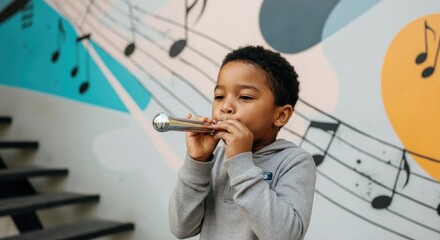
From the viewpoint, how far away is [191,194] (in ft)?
2.60

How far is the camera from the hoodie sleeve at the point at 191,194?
2.59 feet

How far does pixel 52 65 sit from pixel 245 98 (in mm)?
1725

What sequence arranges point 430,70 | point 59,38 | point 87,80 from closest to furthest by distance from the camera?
1. point 430,70
2. point 87,80
3. point 59,38

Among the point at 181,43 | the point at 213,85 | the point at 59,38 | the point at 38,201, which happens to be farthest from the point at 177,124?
the point at 59,38

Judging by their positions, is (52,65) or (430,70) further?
(52,65)

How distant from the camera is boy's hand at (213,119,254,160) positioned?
71 centimetres

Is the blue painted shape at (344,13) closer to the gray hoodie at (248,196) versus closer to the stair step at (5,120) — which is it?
the gray hoodie at (248,196)

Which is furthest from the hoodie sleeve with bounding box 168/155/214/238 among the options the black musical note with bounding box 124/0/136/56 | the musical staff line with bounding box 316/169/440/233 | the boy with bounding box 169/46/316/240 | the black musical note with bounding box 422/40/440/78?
the black musical note with bounding box 124/0/136/56

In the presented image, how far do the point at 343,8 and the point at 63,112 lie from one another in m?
1.47

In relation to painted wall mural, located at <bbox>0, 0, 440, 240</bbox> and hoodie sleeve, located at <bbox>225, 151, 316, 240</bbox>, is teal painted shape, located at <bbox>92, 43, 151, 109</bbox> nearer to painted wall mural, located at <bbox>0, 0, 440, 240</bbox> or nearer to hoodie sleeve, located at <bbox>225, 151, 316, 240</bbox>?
painted wall mural, located at <bbox>0, 0, 440, 240</bbox>

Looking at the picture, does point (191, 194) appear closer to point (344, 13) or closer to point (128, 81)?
point (344, 13)

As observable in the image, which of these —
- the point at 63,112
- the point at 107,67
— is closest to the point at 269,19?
the point at 107,67

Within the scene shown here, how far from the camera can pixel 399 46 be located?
135cm

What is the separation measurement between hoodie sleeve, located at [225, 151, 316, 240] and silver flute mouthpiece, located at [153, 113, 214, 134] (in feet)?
0.25
